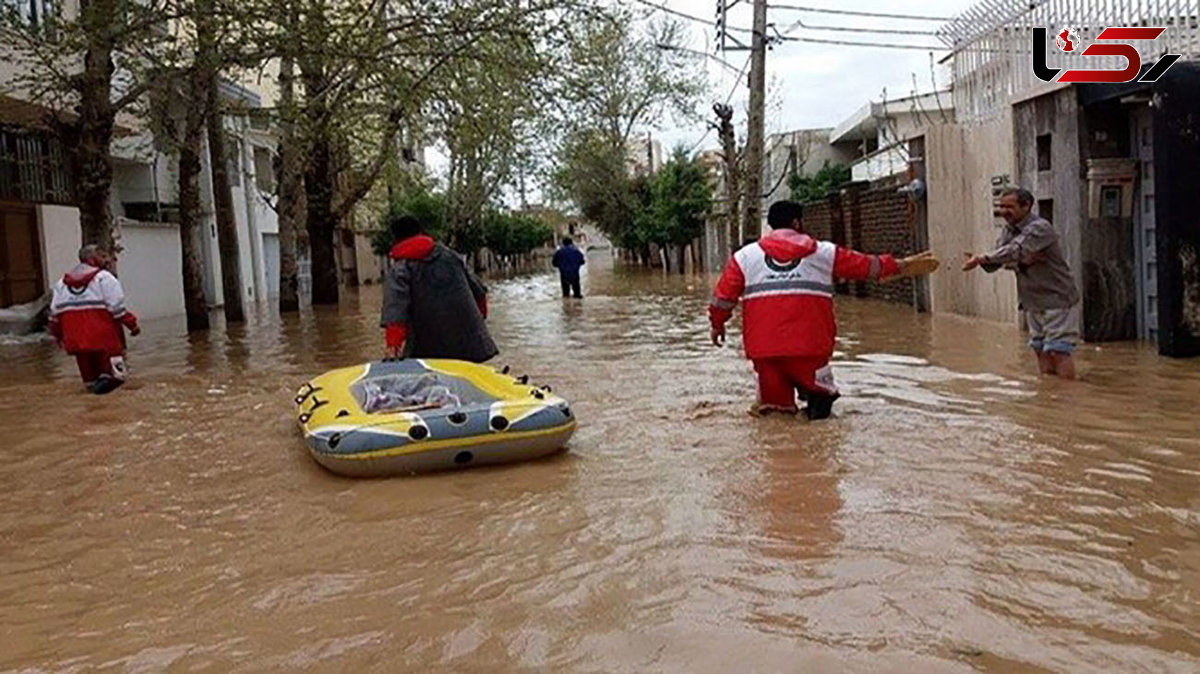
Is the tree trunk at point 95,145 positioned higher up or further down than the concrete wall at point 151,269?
higher up

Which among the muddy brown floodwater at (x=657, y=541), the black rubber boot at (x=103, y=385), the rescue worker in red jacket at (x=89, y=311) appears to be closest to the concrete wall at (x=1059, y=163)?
the muddy brown floodwater at (x=657, y=541)

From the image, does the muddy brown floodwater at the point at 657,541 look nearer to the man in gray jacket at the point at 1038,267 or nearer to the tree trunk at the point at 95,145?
the man in gray jacket at the point at 1038,267

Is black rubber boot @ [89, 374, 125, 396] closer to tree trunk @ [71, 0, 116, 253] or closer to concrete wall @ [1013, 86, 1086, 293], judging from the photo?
tree trunk @ [71, 0, 116, 253]

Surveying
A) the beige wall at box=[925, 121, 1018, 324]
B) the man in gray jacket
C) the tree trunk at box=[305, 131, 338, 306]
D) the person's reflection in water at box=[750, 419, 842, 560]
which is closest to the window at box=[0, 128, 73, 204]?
the tree trunk at box=[305, 131, 338, 306]

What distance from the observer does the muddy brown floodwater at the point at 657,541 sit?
385cm

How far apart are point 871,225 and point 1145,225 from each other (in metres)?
8.73

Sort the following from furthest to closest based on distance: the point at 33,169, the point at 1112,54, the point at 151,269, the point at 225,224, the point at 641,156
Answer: the point at 641,156 → the point at 151,269 → the point at 33,169 → the point at 225,224 → the point at 1112,54

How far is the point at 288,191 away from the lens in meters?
21.8

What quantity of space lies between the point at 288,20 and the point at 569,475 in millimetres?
8464

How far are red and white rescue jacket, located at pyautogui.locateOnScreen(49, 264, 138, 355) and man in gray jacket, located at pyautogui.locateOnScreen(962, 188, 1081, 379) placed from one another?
7.58 m

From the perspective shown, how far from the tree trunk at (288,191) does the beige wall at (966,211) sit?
9394 mm

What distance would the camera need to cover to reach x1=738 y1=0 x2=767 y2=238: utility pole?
70.1 feet

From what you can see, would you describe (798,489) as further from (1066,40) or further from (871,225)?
(871,225)

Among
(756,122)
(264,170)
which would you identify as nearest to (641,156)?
(264,170)
